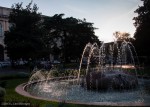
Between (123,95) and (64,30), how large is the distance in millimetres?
36492

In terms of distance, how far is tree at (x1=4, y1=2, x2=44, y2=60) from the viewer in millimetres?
39500

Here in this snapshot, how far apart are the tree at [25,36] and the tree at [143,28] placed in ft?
42.1

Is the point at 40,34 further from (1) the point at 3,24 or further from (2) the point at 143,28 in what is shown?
(1) the point at 3,24

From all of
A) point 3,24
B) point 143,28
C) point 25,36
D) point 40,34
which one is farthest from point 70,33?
point 3,24

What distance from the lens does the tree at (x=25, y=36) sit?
3950cm

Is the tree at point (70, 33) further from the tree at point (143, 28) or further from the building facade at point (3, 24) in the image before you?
the building facade at point (3, 24)

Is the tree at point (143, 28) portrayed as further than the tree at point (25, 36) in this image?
No

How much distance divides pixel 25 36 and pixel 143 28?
15.3 m

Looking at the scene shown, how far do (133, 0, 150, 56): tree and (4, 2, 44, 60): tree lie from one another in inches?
505

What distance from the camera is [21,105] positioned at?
911 cm

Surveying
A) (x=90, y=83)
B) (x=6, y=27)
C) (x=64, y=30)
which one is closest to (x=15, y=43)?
(x=64, y=30)

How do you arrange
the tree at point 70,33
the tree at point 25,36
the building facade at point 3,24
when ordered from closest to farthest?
the tree at point 25,36 < the tree at point 70,33 < the building facade at point 3,24

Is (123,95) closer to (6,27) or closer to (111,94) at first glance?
(111,94)

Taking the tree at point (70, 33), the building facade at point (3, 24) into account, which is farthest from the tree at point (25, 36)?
the building facade at point (3, 24)
